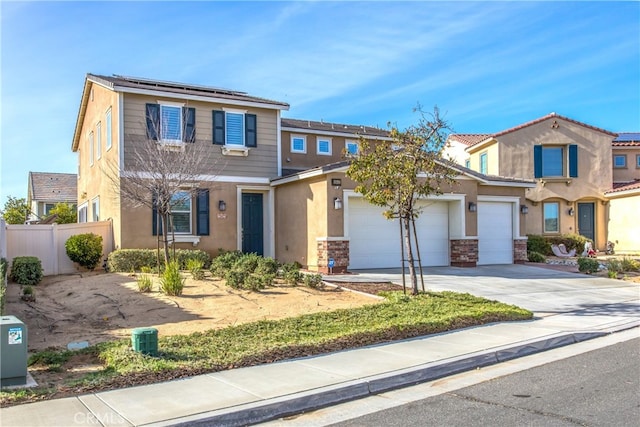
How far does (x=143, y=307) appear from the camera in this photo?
36.6ft

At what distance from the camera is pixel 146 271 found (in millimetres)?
15859

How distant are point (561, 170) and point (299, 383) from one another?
2452 centimetres

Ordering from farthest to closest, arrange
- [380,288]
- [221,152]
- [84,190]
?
[84,190] < [221,152] < [380,288]

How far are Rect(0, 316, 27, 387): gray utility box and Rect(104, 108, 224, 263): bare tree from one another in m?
8.38

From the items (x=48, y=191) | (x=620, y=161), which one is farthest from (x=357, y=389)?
(x=48, y=191)

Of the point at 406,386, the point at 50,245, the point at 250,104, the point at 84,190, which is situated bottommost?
the point at 406,386

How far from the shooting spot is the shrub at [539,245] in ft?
81.0

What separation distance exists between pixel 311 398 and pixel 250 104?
599 inches

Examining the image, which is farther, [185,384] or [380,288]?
[380,288]

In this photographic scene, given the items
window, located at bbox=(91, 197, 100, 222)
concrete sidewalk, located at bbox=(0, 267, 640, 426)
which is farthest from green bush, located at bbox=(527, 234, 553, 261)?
window, located at bbox=(91, 197, 100, 222)

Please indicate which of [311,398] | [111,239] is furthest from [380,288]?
[111,239]

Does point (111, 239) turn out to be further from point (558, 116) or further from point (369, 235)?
point (558, 116)

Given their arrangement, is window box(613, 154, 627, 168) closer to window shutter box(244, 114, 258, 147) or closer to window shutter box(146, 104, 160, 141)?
window shutter box(244, 114, 258, 147)

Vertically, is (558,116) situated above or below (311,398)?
above
